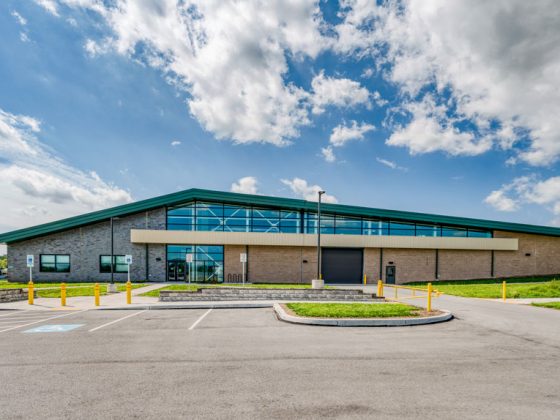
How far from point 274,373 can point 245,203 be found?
2342 cm

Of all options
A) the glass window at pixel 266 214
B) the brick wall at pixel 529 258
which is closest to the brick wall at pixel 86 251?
the glass window at pixel 266 214

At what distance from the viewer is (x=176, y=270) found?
28.2 metres

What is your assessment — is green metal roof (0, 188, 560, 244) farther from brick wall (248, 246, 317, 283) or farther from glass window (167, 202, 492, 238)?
brick wall (248, 246, 317, 283)

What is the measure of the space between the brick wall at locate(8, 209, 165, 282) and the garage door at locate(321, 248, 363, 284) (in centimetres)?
1559

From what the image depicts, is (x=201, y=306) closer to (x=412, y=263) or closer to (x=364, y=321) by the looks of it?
(x=364, y=321)

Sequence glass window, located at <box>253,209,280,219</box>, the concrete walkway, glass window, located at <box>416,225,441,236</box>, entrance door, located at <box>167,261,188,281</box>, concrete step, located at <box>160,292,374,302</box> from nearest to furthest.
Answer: the concrete walkway < concrete step, located at <box>160,292,374,302</box> < entrance door, located at <box>167,261,188,281</box> < glass window, located at <box>253,209,280,219</box> < glass window, located at <box>416,225,441,236</box>

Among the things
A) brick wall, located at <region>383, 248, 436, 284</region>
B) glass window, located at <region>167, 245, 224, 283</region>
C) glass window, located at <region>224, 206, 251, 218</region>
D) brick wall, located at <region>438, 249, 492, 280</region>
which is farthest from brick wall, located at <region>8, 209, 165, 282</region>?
brick wall, located at <region>438, 249, 492, 280</region>

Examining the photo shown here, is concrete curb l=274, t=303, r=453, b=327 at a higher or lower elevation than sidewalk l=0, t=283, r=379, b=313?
higher

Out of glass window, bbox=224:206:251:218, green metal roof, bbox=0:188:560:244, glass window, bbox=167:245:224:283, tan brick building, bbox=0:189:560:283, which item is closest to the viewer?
green metal roof, bbox=0:188:560:244

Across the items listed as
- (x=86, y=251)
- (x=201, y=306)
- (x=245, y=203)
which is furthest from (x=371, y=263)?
(x=86, y=251)

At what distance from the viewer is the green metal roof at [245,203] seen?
1065 inches

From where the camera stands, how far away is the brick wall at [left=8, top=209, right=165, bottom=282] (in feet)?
90.3

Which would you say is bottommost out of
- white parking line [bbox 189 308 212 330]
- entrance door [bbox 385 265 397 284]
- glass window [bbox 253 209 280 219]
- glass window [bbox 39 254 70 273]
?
entrance door [bbox 385 265 397 284]

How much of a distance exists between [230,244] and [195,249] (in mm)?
3508
